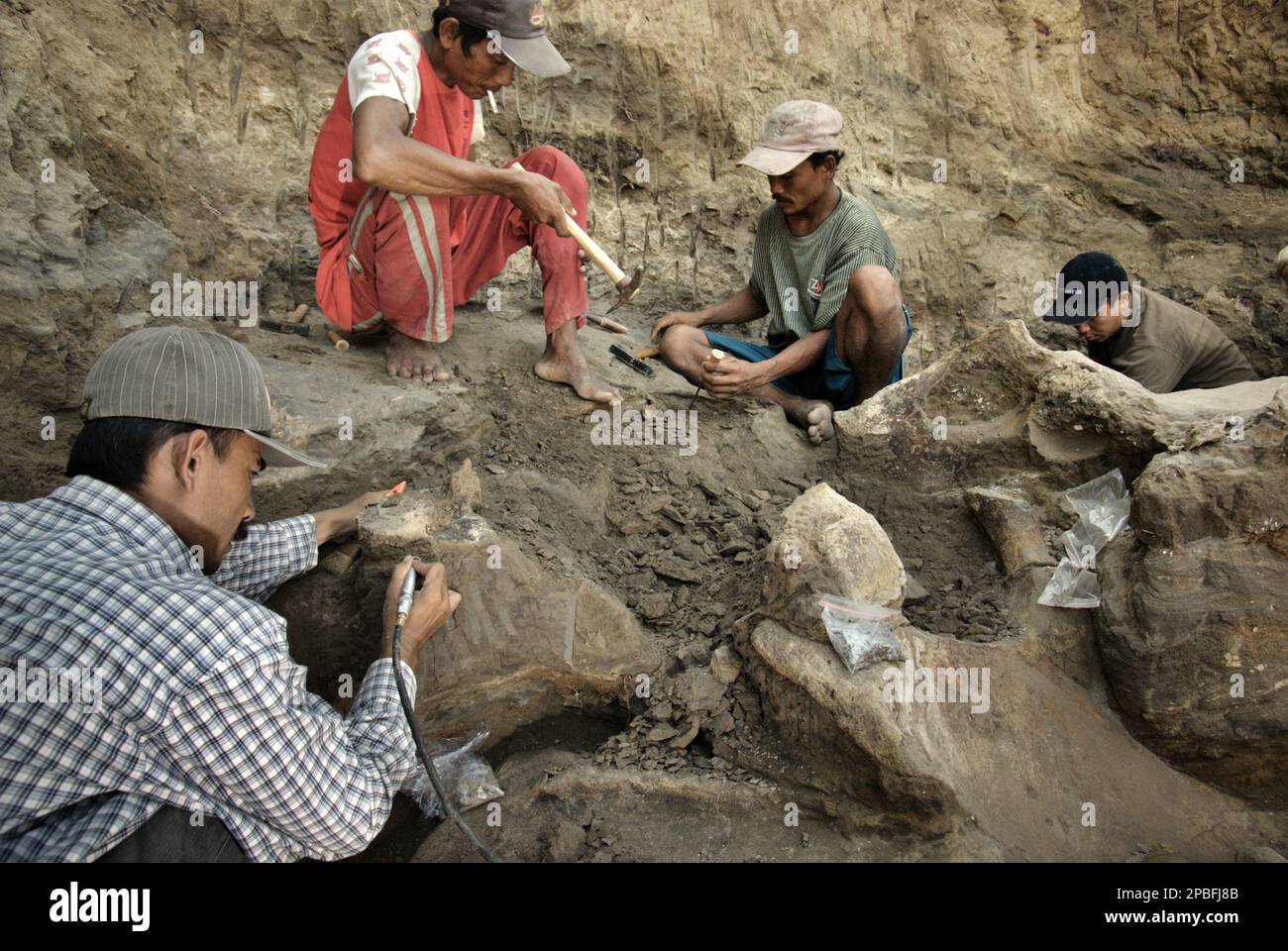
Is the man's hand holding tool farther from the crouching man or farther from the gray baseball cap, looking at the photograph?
the crouching man

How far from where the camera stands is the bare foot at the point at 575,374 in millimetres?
3090

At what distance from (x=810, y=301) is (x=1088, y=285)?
1.31 metres

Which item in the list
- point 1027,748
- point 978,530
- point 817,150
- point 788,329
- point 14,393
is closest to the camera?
point 1027,748

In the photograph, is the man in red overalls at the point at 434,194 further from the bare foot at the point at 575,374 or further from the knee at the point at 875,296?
the knee at the point at 875,296

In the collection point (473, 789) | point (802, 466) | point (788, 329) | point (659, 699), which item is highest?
point (788, 329)

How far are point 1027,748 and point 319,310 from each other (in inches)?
117

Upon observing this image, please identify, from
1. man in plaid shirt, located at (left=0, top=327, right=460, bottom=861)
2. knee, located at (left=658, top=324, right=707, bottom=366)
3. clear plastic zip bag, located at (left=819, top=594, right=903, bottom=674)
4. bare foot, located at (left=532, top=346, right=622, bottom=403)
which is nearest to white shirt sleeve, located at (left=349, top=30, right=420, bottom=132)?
bare foot, located at (left=532, top=346, right=622, bottom=403)

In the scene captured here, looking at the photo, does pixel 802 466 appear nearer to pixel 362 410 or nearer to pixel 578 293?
pixel 578 293

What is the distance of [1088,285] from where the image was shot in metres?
3.88

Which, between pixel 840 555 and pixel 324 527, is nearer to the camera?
pixel 840 555

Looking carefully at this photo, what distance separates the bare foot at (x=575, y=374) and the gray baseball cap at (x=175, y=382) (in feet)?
4.83

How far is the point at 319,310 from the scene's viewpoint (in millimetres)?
3514

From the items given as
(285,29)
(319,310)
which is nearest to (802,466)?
(319,310)

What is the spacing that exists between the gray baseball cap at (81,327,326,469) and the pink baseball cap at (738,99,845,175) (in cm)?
225
